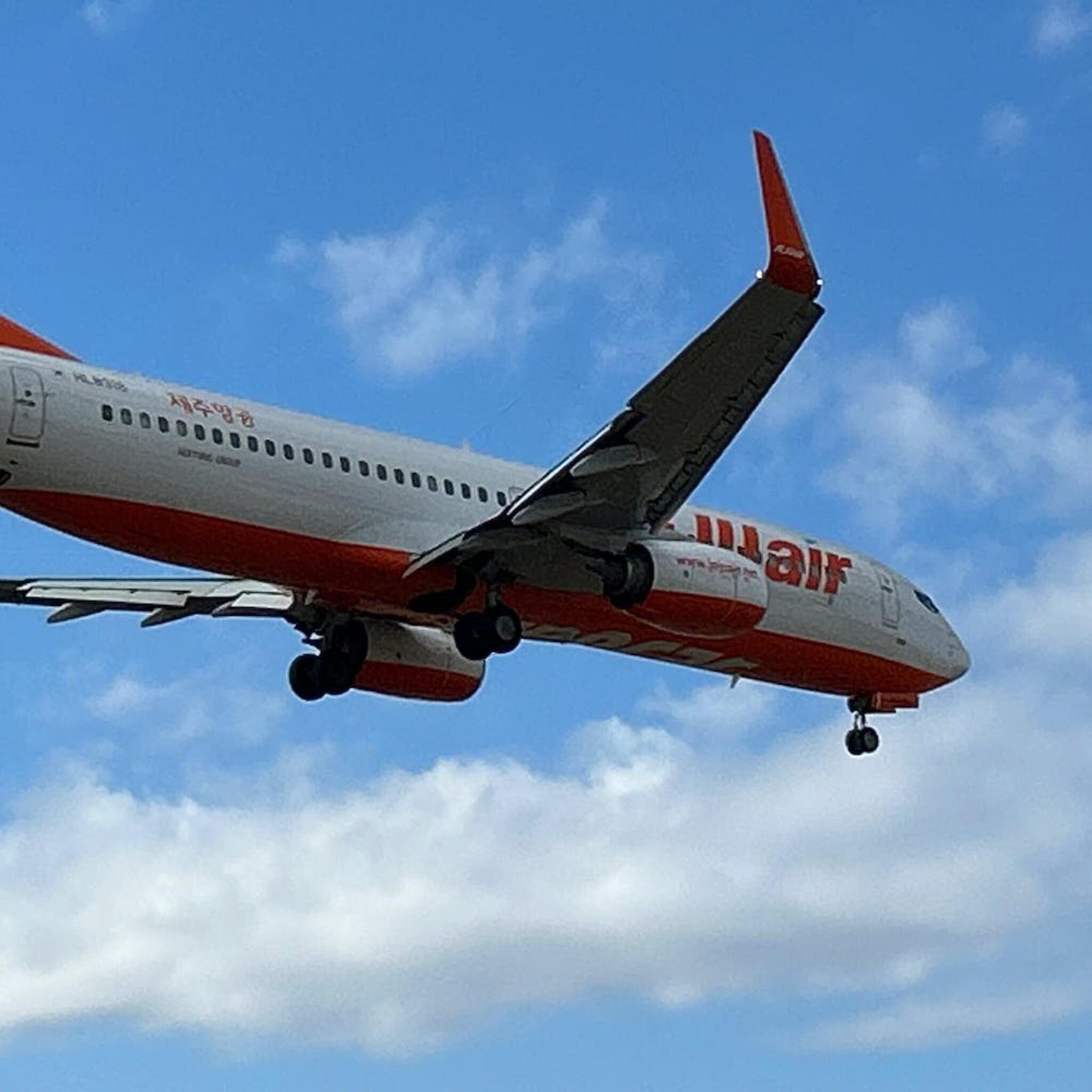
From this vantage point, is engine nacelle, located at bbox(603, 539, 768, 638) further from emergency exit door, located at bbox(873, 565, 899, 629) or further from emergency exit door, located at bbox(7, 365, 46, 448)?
emergency exit door, located at bbox(7, 365, 46, 448)

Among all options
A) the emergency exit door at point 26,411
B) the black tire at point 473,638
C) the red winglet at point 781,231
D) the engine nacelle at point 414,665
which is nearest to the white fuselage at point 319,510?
the emergency exit door at point 26,411

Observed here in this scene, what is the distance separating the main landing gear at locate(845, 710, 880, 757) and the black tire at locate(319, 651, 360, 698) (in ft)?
29.4

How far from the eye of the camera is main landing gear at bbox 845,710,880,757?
4438 cm

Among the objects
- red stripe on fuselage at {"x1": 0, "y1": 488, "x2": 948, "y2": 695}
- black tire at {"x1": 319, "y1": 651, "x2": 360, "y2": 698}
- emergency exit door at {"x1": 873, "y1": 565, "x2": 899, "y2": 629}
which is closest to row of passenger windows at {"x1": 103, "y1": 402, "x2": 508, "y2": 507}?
red stripe on fuselage at {"x1": 0, "y1": 488, "x2": 948, "y2": 695}

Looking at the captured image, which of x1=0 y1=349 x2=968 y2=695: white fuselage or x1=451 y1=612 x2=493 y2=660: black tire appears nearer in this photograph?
x1=0 y1=349 x2=968 y2=695: white fuselage

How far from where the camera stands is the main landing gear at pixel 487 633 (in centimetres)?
3738

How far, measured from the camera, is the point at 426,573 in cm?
3753

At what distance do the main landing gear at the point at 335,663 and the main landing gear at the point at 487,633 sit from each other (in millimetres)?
4425

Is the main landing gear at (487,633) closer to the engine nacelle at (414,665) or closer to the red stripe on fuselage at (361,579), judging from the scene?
the red stripe on fuselage at (361,579)

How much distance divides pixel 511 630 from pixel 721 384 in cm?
561

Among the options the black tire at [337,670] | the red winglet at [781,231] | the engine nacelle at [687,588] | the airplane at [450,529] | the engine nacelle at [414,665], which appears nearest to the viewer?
the red winglet at [781,231]

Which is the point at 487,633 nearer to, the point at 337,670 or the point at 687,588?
the point at 687,588

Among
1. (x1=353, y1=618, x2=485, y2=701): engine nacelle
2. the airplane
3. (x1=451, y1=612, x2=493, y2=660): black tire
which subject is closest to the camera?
the airplane

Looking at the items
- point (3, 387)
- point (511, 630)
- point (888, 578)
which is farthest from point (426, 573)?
point (888, 578)
